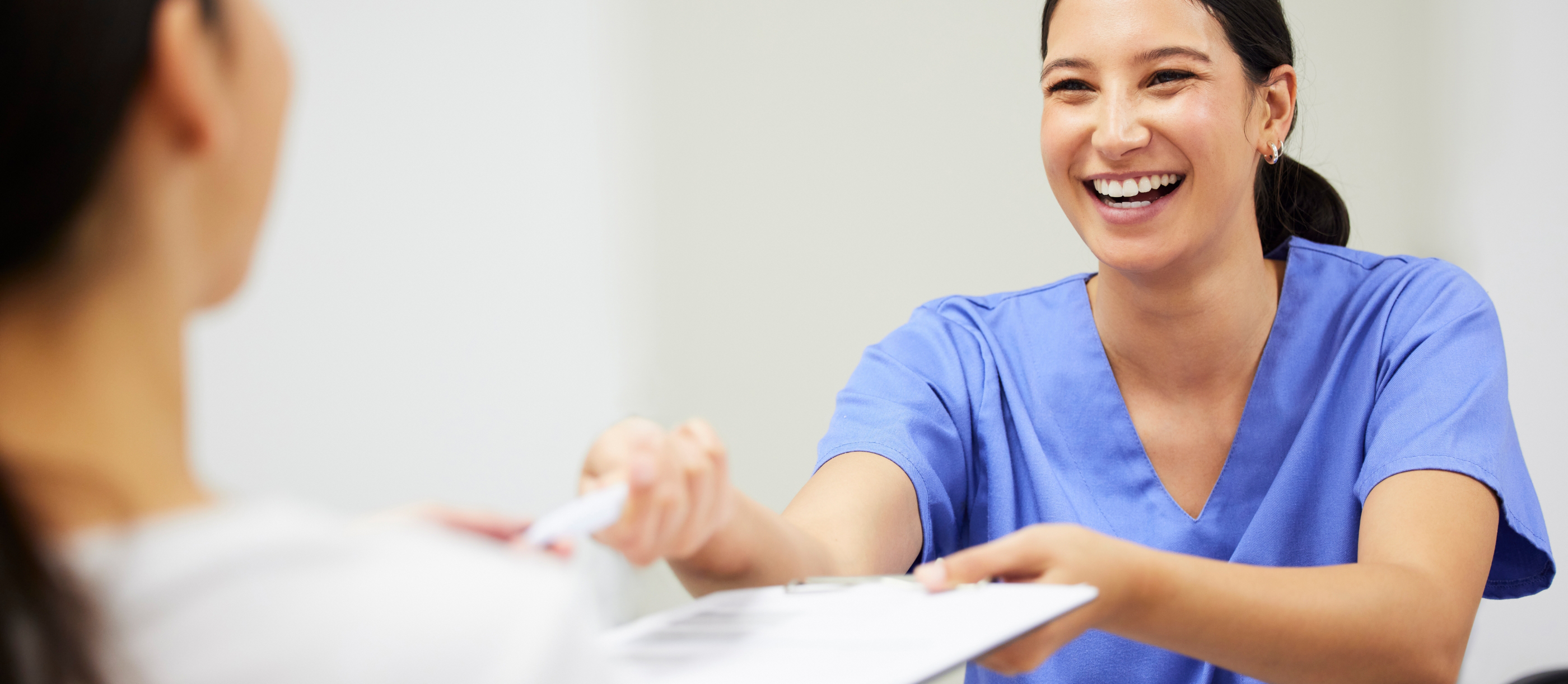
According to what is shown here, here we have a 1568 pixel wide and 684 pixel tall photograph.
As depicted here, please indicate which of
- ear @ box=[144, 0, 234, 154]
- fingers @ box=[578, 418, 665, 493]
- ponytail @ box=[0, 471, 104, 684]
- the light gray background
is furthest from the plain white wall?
ponytail @ box=[0, 471, 104, 684]

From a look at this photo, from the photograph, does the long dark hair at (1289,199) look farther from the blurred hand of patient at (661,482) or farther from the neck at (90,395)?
the neck at (90,395)

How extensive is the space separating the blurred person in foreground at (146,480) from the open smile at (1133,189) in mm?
803

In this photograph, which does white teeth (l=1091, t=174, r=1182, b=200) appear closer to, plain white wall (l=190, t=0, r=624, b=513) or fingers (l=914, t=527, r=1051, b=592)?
fingers (l=914, t=527, r=1051, b=592)

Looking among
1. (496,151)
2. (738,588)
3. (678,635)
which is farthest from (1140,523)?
(496,151)

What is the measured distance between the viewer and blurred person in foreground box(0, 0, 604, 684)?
0.29 meters

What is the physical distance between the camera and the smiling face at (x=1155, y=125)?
3.21ft

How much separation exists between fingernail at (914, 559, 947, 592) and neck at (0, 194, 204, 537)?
36 cm

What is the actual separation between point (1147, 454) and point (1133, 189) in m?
0.24

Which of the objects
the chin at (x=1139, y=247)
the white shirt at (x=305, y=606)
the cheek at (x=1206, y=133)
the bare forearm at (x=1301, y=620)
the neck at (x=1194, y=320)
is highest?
the cheek at (x=1206, y=133)

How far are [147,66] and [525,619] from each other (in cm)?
20

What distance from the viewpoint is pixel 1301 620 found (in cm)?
70

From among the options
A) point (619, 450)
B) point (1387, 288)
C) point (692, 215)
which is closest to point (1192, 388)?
point (1387, 288)

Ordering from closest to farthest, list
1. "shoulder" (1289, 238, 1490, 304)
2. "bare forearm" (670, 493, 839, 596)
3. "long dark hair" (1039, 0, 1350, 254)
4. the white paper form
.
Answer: the white paper form
"bare forearm" (670, 493, 839, 596)
"shoulder" (1289, 238, 1490, 304)
"long dark hair" (1039, 0, 1350, 254)

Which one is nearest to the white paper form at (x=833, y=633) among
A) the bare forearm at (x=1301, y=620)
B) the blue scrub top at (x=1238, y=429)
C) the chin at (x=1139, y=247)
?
the bare forearm at (x=1301, y=620)
